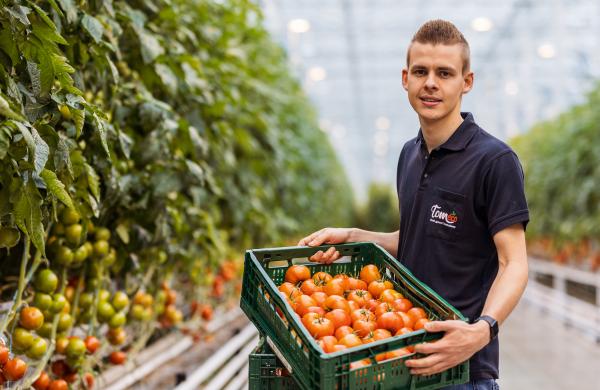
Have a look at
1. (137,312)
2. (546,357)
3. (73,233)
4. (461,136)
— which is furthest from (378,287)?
(546,357)

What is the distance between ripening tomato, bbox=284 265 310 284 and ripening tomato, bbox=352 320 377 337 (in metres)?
0.30

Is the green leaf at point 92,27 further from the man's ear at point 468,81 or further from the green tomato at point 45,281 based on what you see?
the man's ear at point 468,81

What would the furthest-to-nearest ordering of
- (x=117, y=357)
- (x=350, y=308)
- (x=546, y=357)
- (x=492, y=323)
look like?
(x=546, y=357) → (x=117, y=357) → (x=350, y=308) → (x=492, y=323)

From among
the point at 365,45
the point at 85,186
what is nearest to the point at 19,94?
the point at 85,186

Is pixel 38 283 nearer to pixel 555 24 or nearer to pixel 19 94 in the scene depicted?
pixel 19 94

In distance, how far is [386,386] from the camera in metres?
1.54

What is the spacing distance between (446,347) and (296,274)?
0.52 meters

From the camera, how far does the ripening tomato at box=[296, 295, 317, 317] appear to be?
170cm

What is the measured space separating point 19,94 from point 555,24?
504 inches

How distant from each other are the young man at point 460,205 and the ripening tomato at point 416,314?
16 centimetres

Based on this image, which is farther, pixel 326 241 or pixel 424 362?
pixel 326 241

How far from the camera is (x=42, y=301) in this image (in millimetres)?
2127

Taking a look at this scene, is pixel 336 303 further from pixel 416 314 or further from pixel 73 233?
pixel 73 233

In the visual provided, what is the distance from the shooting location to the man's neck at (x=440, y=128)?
1969mm
